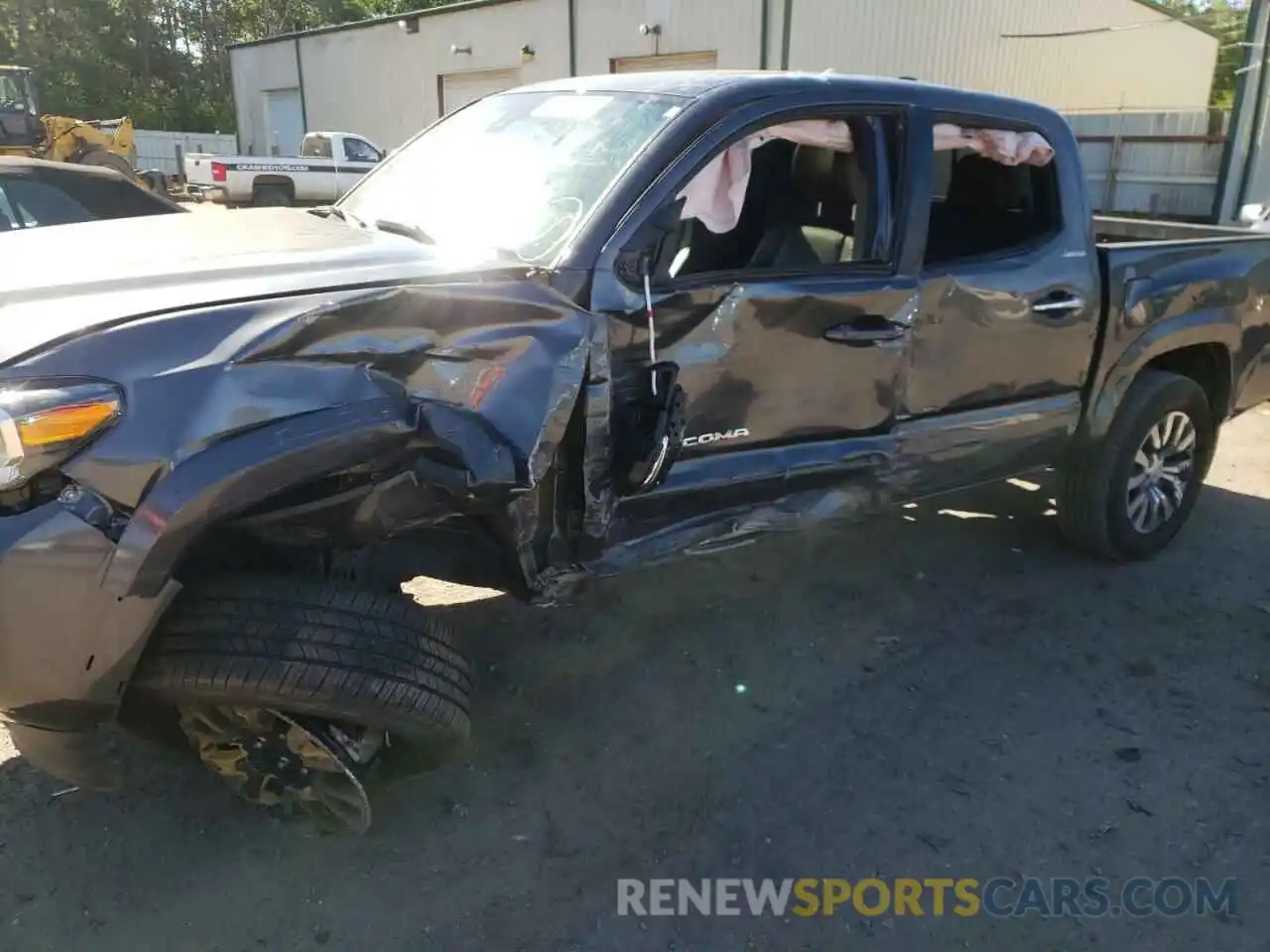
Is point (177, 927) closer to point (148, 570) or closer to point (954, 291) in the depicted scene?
point (148, 570)

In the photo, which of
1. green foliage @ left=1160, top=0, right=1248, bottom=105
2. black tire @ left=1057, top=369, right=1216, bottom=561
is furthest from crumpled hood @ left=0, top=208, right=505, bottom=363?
green foliage @ left=1160, top=0, right=1248, bottom=105

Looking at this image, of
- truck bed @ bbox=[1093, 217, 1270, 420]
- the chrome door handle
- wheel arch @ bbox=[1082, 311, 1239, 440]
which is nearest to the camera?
the chrome door handle

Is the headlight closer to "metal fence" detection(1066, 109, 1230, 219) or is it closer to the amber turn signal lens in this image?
the amber turn signal lens

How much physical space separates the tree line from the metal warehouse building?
17.7 meters

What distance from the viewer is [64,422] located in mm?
2104

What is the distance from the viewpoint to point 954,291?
372 cm

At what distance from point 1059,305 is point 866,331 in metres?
1.02

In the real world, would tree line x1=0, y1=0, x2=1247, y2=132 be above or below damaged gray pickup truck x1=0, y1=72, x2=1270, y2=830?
above

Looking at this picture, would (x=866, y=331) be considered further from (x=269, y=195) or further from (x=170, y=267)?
(x=269, y=195)

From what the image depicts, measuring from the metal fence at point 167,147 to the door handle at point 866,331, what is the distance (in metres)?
31.8
